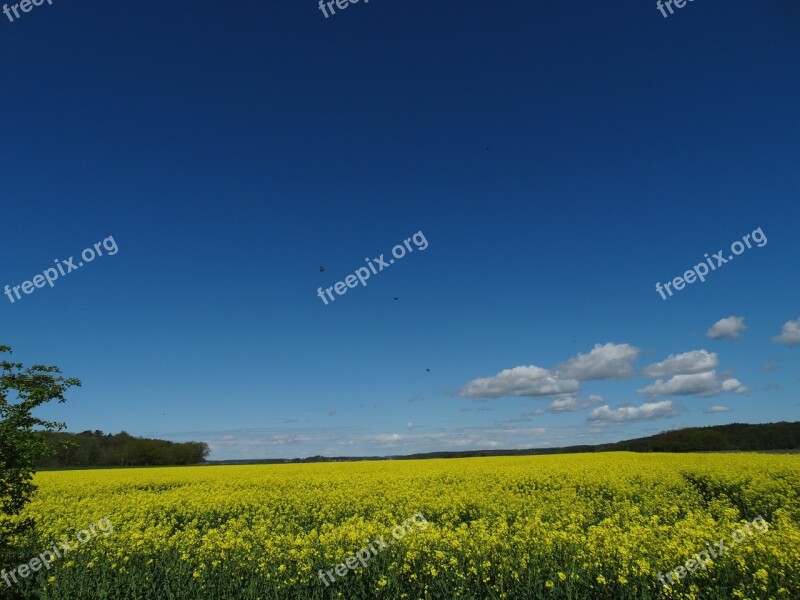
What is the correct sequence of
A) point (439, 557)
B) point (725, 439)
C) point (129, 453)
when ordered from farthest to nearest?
point (129, 453) → point (725, 439) → point (439, 557)

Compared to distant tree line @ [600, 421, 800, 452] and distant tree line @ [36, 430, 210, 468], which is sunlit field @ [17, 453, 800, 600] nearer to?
distant tree line @ [600, 421, 800, 452]

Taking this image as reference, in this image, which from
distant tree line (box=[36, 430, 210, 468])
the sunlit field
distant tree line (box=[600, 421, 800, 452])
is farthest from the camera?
distant tree line (box=[36, 430, 210, 468])

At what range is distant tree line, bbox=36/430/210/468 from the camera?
259 feet

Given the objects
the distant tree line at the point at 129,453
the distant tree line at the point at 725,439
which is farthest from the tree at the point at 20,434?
the distant tree line at the point at 129,453

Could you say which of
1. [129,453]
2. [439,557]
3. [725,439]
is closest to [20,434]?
[439,557]

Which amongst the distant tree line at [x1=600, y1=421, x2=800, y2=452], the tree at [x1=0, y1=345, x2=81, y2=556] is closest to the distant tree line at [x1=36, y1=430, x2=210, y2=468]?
the distant tree line at [x1=600, y1=421, x2=800, y2=452]

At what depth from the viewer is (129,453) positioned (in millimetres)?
82125

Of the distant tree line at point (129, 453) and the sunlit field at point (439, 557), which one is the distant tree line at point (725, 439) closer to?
the sunlit field at point (439, 557)

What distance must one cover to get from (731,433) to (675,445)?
9.35m

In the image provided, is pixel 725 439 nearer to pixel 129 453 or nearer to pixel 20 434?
pixel 20 434

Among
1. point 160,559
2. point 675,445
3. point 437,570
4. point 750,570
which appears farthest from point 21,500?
point 675,445

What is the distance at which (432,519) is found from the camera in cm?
1253

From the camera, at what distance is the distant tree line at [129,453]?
7881cm

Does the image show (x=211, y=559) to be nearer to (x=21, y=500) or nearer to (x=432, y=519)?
(x=21, y=500)
